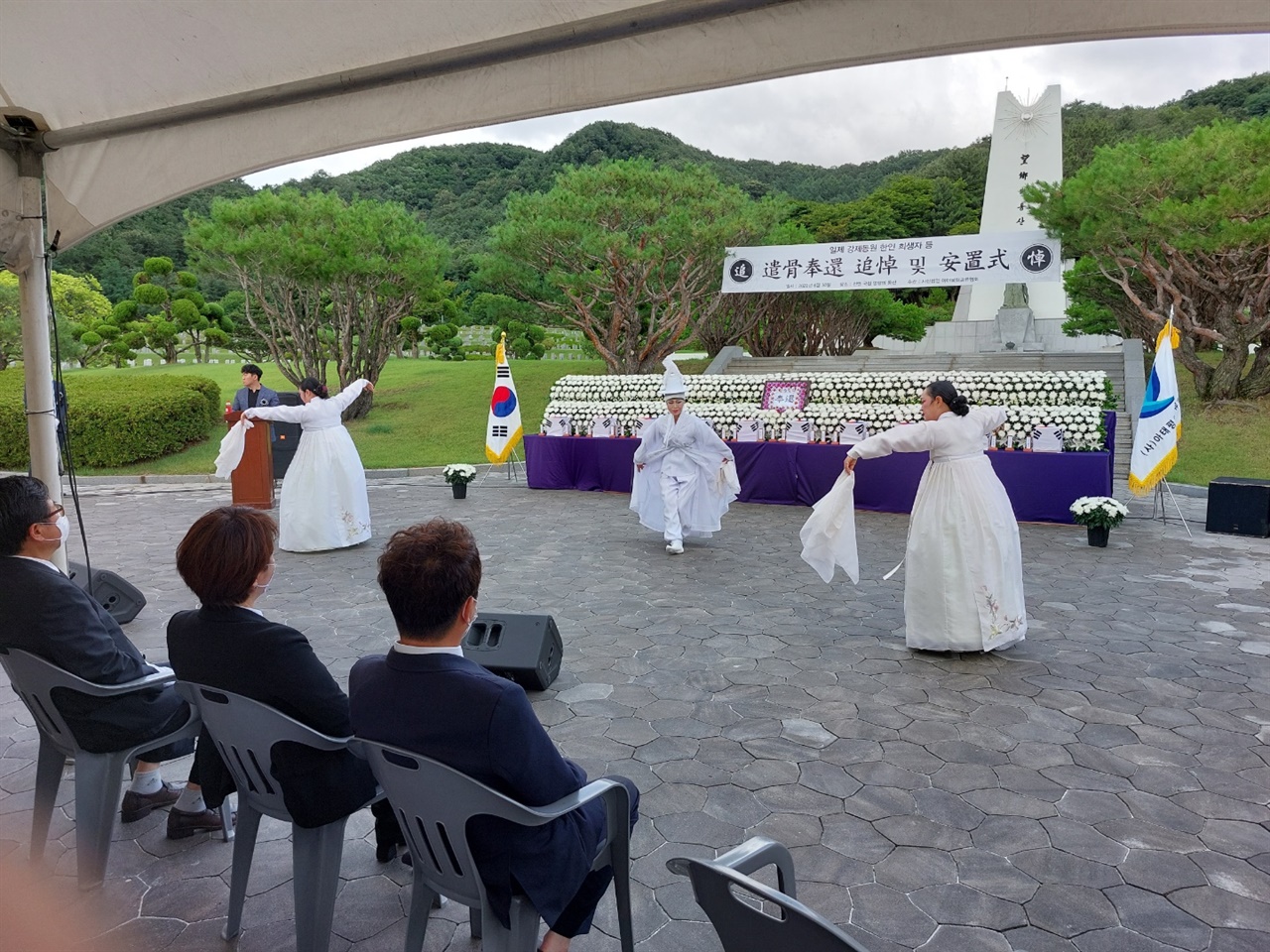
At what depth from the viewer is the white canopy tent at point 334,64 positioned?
2.62 m

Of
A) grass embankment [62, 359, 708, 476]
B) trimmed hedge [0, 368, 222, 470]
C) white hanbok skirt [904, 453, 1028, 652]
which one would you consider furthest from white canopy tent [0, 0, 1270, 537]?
trimmed hedge [0, 368, 222, 470]

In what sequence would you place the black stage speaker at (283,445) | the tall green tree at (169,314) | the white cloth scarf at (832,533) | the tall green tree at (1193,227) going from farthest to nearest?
the tall green tree at (169,314), the tall green tree at (1193,227), the black stage speaker at (283,445), the white cloth scarf at (832,533)

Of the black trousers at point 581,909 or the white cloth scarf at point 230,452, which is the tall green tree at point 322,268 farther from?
the black trousers at point 581,909

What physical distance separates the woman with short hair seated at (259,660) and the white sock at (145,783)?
1.34 meters

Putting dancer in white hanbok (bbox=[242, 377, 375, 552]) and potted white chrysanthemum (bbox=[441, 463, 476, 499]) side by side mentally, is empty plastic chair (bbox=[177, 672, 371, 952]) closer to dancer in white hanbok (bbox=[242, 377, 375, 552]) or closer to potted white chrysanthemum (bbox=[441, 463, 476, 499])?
dancer in white hanbok (bbox=[242, 377, 375, 552])

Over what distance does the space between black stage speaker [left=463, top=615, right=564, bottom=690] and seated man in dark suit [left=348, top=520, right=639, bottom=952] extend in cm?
237

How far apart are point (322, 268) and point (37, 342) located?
49.0ft

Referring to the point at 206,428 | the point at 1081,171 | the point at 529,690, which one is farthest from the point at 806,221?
the point at 529,690

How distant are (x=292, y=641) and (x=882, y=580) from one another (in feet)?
18.4

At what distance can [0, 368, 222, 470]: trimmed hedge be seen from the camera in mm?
15836

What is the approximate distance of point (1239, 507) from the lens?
29.0 feet

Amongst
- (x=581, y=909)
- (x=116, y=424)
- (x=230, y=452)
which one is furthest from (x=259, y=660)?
(x=116, y=424)

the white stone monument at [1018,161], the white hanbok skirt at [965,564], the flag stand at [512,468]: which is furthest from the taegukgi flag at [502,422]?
the white stone monument at [1018,161]

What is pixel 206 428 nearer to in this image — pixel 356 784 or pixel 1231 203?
pixel 356 784
